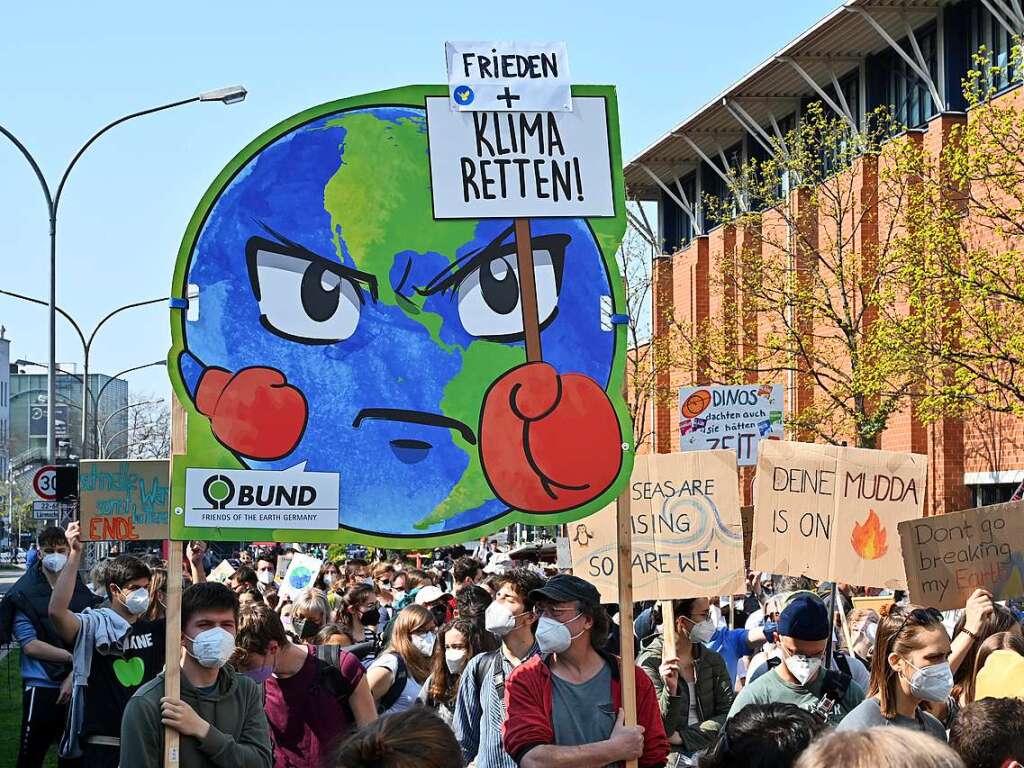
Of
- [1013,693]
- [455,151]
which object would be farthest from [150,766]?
[1013,693]

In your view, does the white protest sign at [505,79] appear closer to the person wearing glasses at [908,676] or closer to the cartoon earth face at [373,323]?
the cartoon earth face at [373,323]

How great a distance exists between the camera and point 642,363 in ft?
157

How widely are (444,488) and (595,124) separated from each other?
1.50 m

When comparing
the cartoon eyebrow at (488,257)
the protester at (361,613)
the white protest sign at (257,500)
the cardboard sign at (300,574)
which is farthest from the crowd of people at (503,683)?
the cardboard sign at (300,574)

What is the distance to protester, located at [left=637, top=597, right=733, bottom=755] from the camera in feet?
25.0

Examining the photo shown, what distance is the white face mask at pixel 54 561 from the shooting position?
34.5 ft

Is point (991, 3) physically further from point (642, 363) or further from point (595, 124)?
point (595, 124)

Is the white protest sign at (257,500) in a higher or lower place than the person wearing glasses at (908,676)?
higher

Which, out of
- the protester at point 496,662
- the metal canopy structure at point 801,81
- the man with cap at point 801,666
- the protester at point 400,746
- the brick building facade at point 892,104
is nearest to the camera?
the protester at point 400,746

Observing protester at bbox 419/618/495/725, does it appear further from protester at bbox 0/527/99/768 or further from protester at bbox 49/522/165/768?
protester at bbox 0/527/99/768

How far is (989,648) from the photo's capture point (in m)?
7.44

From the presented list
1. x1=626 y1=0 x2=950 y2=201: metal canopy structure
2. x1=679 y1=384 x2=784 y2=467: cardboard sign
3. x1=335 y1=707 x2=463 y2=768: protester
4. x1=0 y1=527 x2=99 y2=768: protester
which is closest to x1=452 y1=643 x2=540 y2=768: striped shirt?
x1=335 y1=707 x2=463 y2=768: protester

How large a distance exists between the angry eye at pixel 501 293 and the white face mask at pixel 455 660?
310 centimetres

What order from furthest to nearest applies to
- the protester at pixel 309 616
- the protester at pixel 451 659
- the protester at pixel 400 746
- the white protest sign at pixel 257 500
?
the protester at pixel 309 616 → the protester at pixel 451 659 → the white protest sign at pixel 257 500 → the protester at pixel 400 746
